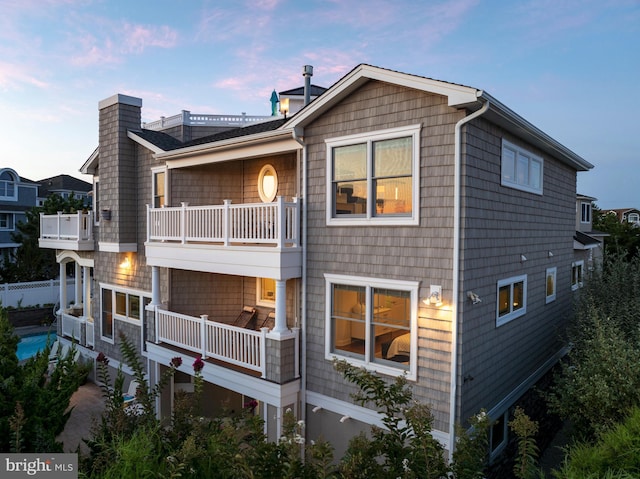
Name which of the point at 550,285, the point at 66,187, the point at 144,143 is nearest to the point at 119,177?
the point at 144,143

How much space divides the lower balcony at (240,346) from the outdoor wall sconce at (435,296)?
2893 millimetres

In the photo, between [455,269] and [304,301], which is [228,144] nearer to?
[304,301]

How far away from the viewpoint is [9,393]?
440cm

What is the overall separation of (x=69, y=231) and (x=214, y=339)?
8872 mm

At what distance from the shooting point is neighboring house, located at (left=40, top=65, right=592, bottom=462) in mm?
6641

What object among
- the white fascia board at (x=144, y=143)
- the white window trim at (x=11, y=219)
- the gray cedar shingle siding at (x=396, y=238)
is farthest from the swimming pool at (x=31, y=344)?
the gray cedar shingle siding at (x=396, y=238)

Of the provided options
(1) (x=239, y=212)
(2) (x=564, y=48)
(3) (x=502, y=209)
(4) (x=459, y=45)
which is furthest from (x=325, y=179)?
(2) (x=564, y=48)

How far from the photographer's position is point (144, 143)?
11984 millimetres

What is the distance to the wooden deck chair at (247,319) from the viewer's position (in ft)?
35.3

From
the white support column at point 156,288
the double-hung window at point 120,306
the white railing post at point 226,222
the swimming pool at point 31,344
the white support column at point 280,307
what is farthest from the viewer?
the swimming pool at point 31,344

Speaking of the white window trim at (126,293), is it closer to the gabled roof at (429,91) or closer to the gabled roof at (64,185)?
the gabled roof at (429,91)

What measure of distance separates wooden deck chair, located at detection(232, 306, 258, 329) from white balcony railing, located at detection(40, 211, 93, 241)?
6.97m

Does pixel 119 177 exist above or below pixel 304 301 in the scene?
above

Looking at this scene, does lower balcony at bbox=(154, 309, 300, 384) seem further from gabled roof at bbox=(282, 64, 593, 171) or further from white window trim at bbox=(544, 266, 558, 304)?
white window trim at bbox=(544, 266, 558, 304)
